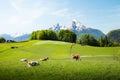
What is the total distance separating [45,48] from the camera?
9612 centimetres

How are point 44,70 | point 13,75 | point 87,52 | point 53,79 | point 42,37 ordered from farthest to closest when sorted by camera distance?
point 42,37 → point 87,52 → point 44,70 → point 13,75 → point 53,79

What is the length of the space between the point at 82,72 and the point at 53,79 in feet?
16.1

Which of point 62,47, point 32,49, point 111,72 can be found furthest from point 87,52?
point 111,72

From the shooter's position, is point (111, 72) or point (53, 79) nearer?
point (53, 79)

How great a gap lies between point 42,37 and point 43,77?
160m

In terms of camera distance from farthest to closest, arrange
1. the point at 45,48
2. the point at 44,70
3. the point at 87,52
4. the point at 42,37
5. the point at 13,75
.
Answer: the point at 42,37, the point at 45,48, the point at 87,52, the point at 44,70, the point at 13,75

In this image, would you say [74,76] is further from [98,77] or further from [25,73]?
[25,73]

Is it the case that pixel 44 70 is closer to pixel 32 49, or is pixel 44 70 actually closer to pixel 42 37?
pixel 32 49

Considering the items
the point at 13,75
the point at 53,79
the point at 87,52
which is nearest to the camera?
the point at 53,79

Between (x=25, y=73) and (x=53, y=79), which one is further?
(x=25, y=73)

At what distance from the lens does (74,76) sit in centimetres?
2917

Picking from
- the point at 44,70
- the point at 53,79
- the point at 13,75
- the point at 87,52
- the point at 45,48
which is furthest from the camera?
the point at 45,48

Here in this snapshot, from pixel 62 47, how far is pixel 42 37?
88.6 m

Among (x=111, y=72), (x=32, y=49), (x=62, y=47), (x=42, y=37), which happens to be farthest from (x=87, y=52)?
(x=42, y=37)
